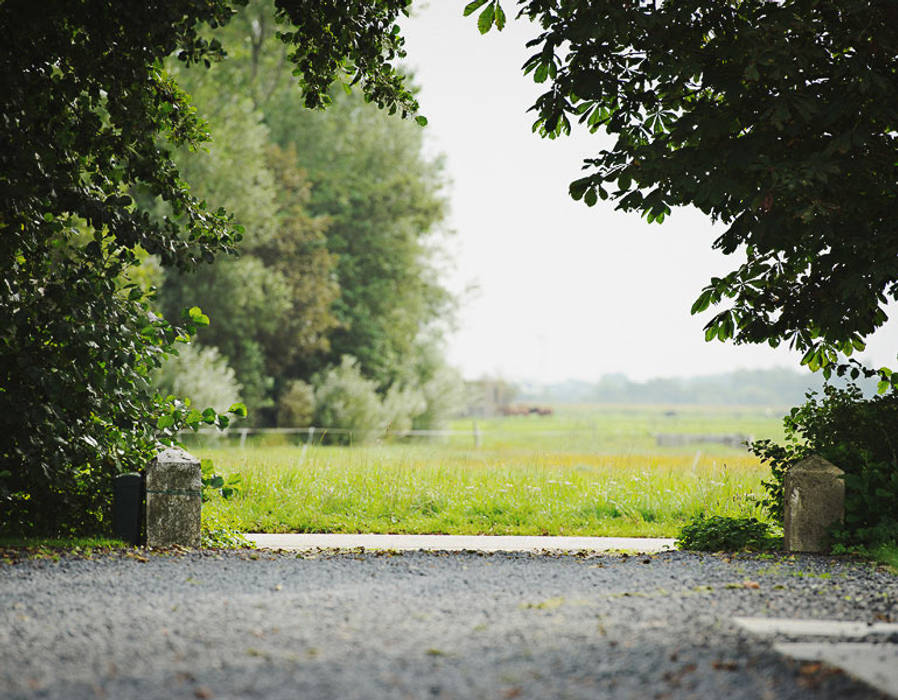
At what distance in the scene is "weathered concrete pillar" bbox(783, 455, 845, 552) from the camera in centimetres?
700

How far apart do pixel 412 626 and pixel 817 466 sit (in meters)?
4.28

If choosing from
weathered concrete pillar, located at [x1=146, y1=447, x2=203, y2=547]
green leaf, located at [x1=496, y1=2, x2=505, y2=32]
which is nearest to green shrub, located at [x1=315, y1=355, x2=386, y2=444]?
weathered concrete pillar, located at [x1=146, y1=447, x2=203, y2=547]

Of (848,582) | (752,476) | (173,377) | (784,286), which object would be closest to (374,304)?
(173,377)

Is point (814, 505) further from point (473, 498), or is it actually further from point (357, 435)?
point (357, 435)

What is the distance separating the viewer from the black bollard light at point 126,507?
6.89 meters

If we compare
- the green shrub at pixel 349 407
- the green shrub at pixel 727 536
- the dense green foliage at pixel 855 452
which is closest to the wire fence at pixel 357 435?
the green shrub at pixel 349 407

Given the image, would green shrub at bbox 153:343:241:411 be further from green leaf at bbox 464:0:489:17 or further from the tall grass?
green leaf at bbox 464:0:489:17

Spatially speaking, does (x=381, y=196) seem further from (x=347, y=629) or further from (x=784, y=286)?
(x=347, y=629)

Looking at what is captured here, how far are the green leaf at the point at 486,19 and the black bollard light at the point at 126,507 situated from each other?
4.54m

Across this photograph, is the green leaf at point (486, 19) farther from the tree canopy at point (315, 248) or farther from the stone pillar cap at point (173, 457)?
the tree canopy at point (315, 248)

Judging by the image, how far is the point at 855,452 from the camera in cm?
730

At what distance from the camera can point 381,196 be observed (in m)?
30.8

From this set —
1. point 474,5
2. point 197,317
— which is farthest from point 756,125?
point 197,317

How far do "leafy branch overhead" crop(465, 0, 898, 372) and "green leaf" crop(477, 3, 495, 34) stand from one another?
0.01 meters
